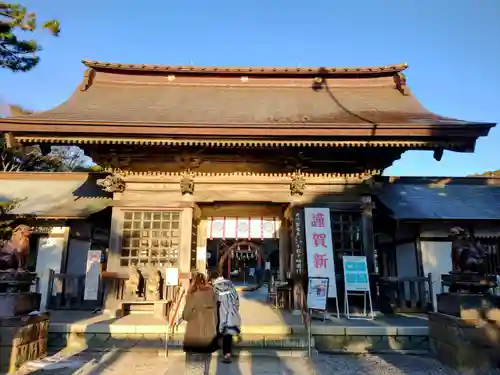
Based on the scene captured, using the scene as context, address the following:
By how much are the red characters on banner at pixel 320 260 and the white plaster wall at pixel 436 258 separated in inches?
173

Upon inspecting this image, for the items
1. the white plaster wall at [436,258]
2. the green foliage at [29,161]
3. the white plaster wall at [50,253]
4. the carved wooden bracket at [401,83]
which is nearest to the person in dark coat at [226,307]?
the white plaster wall at [50,253]

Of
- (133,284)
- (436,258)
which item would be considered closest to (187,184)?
(133,284)

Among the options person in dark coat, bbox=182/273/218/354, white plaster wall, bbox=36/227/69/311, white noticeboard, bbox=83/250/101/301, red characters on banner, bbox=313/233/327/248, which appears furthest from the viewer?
white plaster wall, bbox=36/227/69/311

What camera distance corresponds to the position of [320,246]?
8.65 meters

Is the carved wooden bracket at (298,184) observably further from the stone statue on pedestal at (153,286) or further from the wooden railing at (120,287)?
the stone statue on pedestal at (153,286)

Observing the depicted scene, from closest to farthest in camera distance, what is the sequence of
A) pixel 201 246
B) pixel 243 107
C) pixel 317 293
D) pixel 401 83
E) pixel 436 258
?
pixel 317 293, pixel 201 246, pixel 243 107, pixel 436 258, pixel 401 83

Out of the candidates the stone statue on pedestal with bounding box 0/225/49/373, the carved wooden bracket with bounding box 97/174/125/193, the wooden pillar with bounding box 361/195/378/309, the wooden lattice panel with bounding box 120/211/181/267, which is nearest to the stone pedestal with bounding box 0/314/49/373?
the stone statue on pedestal with bounding box 0/225/49/373

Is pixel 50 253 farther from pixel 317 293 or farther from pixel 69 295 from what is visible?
pixel 317 293

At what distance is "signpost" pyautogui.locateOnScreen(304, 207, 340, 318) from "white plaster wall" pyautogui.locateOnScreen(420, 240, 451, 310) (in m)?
4.20

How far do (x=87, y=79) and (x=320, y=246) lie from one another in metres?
8.77

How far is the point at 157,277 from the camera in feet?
28.0

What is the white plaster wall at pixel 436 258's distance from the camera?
35.9ft

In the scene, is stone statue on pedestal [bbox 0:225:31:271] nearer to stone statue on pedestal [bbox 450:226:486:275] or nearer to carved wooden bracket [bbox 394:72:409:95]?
stone statue on pedestal [bbox 450:226:486:275]

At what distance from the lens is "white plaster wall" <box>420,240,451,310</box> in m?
10.9
